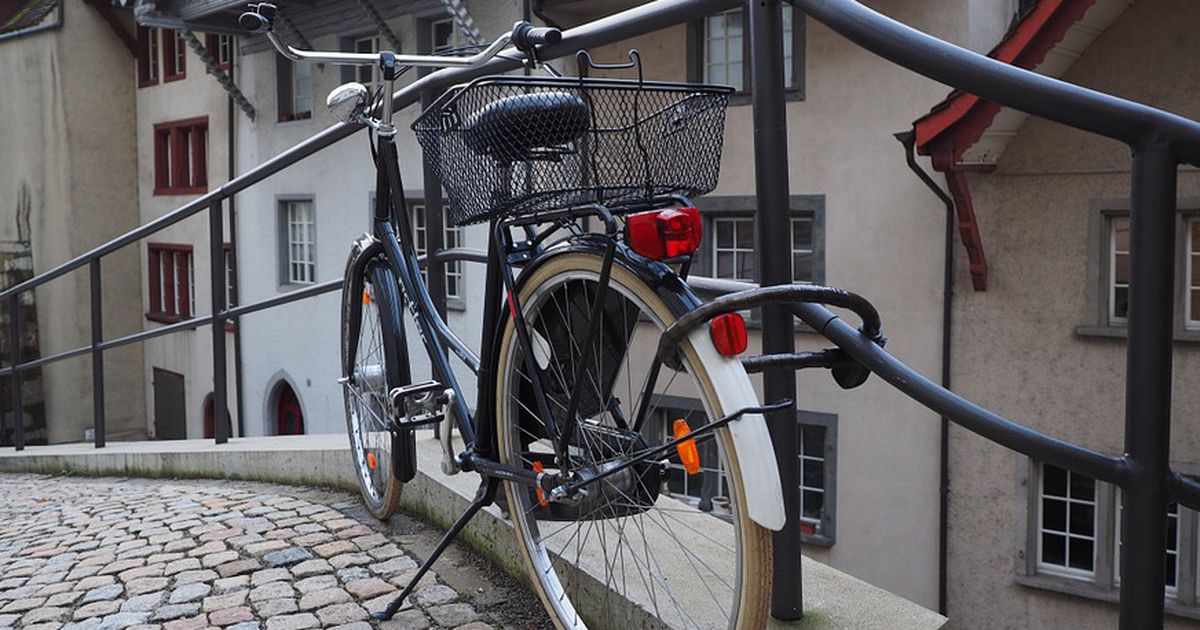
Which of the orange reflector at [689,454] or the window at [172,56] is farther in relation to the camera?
the window at [172,56]

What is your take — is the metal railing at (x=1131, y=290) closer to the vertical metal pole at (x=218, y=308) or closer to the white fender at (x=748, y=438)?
the white fender at (x=748, y=438)

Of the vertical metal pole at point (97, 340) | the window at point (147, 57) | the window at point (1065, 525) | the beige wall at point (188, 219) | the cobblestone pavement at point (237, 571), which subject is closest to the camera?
the cobblestone pavement at point (237, 571)

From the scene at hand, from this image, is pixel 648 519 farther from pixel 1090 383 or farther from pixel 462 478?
pixel 1090 383

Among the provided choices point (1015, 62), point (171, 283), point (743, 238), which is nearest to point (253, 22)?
point (1015, 62)

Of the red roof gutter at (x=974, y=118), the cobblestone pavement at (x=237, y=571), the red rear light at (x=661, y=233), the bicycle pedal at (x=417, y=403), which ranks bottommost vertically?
the cobblestone pavement at (x=237, y=571)

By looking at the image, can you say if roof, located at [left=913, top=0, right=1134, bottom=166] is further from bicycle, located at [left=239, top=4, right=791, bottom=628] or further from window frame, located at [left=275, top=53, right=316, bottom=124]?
window frame, located at [left=275, top=53, right=316, bottom=124]

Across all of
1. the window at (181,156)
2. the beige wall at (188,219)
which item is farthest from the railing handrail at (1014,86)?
the window at (181,156)

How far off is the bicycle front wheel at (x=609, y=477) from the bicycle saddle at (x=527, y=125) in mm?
181

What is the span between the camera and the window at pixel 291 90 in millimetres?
20000

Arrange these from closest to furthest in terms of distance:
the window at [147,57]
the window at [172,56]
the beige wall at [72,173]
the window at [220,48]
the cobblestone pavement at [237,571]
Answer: the cobblestone pavement at [237,571]
the window at [220,48]
the window at [172,56]
the beige wall at [72,173]
the window at [147,57]

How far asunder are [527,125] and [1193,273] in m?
10.8

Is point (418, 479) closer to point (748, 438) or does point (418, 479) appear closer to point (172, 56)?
point (748, 438)

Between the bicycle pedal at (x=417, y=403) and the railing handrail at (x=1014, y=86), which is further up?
the railing handrail at (x=1014, y=86)

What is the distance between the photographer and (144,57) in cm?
2436
